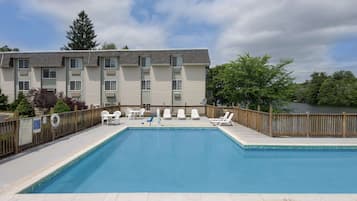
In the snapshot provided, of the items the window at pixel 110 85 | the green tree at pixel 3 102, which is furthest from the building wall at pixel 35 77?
the window at pixel 110 85

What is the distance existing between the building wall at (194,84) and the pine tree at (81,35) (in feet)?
85.4

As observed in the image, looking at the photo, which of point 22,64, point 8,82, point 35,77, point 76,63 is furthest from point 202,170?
point 8,82

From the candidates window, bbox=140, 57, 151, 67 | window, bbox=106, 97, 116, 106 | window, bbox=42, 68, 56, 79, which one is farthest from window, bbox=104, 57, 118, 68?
window, bbox=42, 68, 56, 79

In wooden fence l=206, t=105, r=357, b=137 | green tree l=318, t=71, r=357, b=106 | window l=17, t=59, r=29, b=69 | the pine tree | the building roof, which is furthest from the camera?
the pine tree

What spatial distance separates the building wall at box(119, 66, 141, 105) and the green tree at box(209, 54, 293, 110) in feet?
27.8

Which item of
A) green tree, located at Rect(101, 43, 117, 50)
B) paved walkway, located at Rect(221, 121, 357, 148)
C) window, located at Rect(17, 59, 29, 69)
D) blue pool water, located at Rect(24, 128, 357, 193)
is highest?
green tree, located at Rect(101, 43, 117, 50)

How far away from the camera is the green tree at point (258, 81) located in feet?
88.5

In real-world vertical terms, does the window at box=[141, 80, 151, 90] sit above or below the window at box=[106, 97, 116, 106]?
above

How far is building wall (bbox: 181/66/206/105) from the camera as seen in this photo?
93.7 ft

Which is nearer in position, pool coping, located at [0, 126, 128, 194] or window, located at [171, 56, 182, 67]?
pool coping, located at [0, 126, 128, 194]

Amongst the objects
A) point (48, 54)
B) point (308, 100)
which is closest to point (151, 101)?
point (48, 54)

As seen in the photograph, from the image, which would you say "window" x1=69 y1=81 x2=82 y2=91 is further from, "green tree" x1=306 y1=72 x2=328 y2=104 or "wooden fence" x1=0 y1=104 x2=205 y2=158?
"green tree" x1=306 y1=72 x2=328 y2=104

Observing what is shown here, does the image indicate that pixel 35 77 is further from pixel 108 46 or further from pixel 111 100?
pixel 108 46

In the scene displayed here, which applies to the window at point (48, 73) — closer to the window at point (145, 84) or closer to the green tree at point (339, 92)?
the window at point (145, 84)
